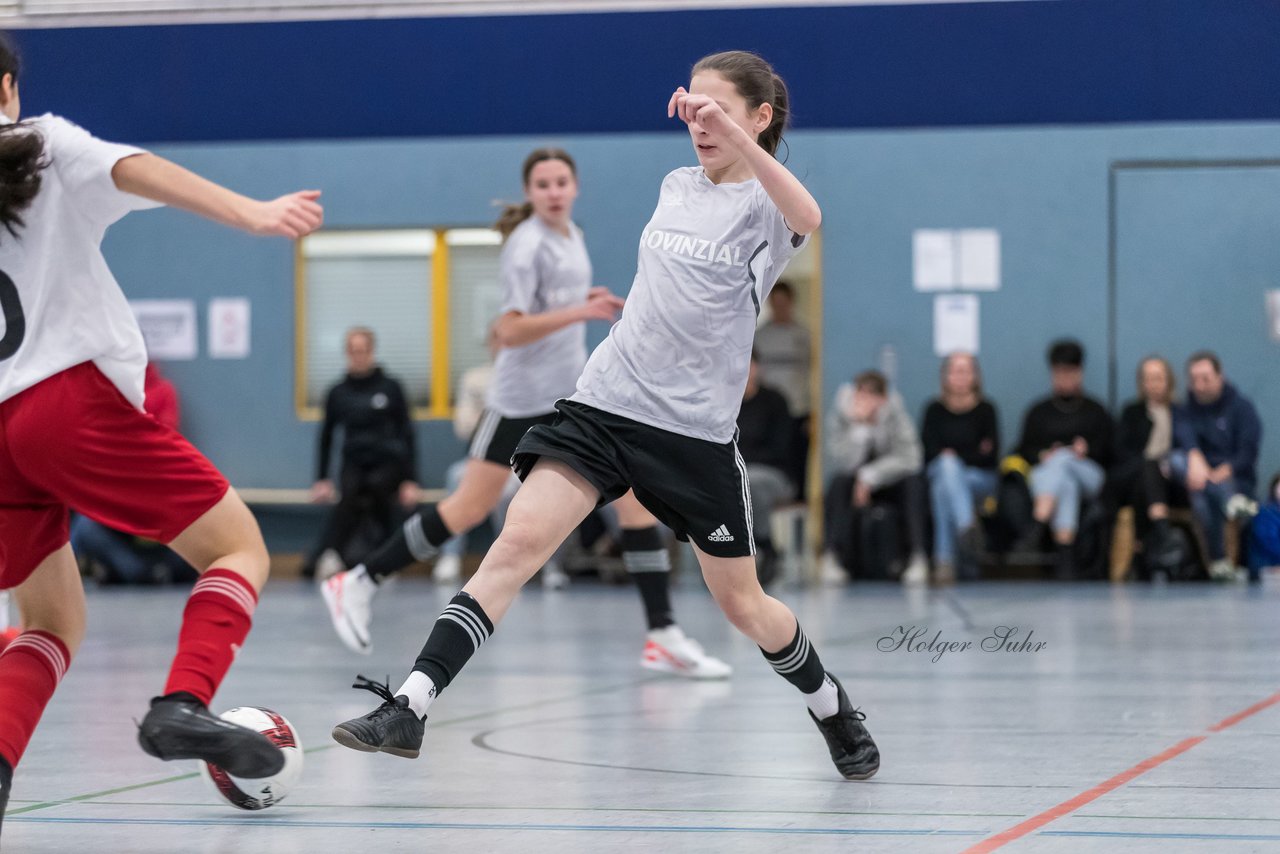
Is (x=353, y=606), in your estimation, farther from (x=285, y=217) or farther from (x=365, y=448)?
(x=365, y=448)

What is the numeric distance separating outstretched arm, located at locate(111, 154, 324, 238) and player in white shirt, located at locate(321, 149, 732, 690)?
124 inches

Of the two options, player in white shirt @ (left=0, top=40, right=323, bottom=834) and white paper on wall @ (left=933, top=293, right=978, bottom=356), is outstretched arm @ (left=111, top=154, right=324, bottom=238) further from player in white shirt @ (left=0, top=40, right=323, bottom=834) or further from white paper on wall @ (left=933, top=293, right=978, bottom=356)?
white paper on wall @ (left=933, top=293, right=978, bottom=356)

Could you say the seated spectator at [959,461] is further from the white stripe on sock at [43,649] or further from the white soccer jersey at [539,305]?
the white stripe on sock at [43,649]

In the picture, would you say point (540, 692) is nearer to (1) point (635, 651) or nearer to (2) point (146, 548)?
(1) point (635, 651)

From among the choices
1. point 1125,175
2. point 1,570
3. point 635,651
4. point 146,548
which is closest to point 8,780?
point 1,570

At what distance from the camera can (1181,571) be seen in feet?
37.8

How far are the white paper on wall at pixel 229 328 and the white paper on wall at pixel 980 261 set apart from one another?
219 inches

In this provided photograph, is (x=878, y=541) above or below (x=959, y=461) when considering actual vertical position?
below

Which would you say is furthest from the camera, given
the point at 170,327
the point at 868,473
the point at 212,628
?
the point at 170,327

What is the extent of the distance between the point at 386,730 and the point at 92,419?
84cm

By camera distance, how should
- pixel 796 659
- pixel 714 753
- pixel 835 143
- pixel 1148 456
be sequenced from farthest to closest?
pixel 835 143 → pixel 1148 456 → pixel 714 753 → pixel 796 659

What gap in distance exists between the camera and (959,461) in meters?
12.0

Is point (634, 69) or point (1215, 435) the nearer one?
point (1215, 435)

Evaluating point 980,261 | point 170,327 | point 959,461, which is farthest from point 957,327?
point 170,327
